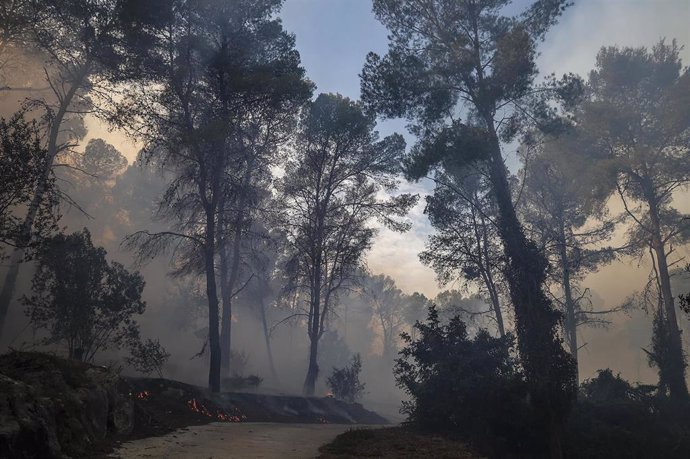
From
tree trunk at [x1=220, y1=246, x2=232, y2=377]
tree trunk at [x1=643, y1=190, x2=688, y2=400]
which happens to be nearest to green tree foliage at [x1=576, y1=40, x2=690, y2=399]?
tree trunk at [x1=643, y1=190, x2=688, y2=400]

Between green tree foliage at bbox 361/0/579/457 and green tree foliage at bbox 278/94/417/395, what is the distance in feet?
22.9

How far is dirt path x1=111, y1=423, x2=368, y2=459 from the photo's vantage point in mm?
7582

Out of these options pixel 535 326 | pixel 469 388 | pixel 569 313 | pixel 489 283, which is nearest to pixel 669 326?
pixel 569 313

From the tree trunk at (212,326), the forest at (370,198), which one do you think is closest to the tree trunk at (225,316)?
the forest at (370,198)

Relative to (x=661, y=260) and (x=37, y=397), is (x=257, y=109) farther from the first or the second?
(x=661, y=260)

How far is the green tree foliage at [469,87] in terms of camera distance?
46.5ft

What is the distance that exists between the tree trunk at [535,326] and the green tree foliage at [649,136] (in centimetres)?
996

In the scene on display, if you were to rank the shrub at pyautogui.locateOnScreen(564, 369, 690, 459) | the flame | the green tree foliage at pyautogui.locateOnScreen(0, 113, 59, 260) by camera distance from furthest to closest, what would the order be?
the flame, the shrub at pyautogui.locateOnScreen(564, 369, 690, 459), the green tree foliage at pyautogui.locateOnScreen(0, 113, 59, 260)

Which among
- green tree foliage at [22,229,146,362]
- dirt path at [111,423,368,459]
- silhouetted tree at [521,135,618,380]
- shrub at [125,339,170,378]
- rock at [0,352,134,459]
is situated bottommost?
dirt path at [111,423,368,459]

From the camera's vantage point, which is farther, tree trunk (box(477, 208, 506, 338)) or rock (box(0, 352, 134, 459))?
tree trunk (box(477, 208, 506, 338))

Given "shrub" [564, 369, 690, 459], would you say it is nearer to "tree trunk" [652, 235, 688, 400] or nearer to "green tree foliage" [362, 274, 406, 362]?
"tree trunk" [652, 235, 688, 400]

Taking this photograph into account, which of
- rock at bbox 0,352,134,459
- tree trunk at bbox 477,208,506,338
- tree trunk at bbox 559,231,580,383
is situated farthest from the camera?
tree trunk at bbox 559,231,580,383

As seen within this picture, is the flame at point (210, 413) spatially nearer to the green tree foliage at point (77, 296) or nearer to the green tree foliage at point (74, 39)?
the green tree foliage at point (77, 296)

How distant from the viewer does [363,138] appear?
2391 centimetres
